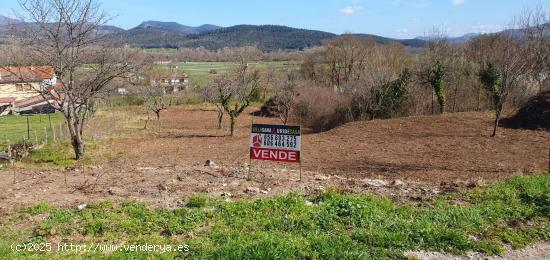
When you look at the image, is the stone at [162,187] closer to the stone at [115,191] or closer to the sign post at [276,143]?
the stone at [115,191]

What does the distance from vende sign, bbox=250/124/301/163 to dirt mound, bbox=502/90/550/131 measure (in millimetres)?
14312

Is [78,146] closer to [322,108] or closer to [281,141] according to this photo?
[281,141]

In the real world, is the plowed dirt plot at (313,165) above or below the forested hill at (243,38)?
below

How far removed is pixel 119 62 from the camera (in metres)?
14.6

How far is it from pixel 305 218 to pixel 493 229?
8.20 ft

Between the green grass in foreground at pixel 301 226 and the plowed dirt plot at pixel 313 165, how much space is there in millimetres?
766

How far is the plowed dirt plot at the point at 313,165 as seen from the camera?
7414 mm

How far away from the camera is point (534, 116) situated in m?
17.8

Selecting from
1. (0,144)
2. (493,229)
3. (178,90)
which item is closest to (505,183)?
(493,229)

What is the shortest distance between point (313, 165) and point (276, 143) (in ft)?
16.9

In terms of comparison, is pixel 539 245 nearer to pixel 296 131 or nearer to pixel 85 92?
pixel 296 131

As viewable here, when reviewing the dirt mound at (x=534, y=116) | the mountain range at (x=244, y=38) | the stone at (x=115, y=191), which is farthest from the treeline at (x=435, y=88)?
the mountain range at (x=244, y=38)

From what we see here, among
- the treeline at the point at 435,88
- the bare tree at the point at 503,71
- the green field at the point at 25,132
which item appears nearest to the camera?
the bare tree at the point at 503,71

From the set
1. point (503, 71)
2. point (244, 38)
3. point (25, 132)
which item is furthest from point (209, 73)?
point (244, 38)
